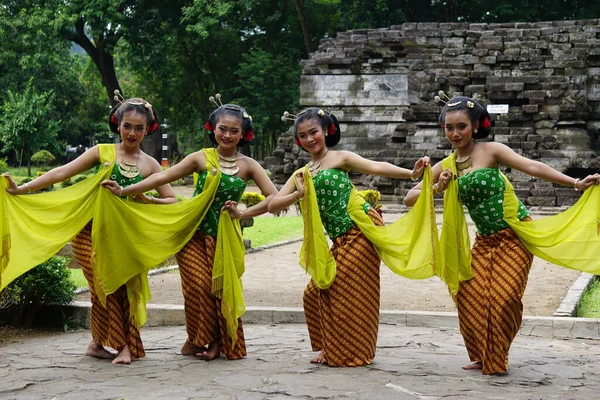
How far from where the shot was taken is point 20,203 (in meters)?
7.29

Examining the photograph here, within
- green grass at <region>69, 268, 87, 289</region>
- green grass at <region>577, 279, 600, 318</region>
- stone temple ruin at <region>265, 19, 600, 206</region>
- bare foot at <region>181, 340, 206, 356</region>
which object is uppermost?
stone temple ruin at <region>265, 19, 600, 206</region>

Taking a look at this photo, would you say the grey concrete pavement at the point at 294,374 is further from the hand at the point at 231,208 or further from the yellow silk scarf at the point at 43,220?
the hand at the point at 231,208

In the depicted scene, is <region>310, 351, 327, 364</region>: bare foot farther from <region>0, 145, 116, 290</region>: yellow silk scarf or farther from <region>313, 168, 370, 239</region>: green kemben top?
<region>0, 145, 116, 290</region>: yellow silk scarf

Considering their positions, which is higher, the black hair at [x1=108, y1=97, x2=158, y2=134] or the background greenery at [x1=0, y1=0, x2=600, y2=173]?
the background greenery at [x1=0, y1=0, x2=600, y2=173]

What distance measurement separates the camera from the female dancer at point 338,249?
22.1 ft

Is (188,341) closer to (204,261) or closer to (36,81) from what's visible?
(204,261)

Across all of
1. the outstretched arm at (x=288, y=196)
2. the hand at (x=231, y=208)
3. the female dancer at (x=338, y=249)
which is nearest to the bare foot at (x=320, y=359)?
the female dancer at (x=338, y=249)

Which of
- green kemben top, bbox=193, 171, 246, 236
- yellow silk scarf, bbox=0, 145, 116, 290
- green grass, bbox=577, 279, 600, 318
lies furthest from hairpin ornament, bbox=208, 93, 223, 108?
green grass, bbox=577, 279, 600, 318

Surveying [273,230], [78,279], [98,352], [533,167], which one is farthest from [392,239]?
[273,230]

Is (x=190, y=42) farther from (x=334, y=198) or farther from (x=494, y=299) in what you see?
(x=494, y=299)

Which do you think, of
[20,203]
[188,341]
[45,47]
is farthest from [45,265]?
[45,47]

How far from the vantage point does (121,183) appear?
7289 millimetres

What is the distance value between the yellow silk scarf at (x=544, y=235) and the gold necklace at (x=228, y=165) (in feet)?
5.00

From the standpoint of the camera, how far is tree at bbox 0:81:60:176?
121 ft
